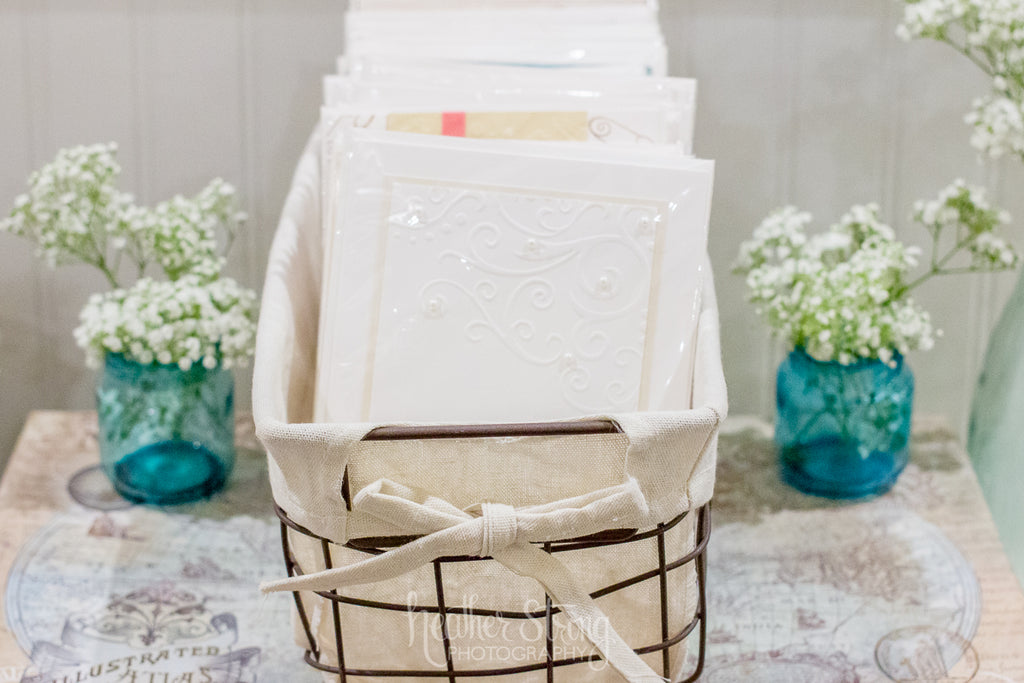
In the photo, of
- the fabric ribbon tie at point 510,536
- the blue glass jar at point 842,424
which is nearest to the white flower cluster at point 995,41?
the blue glass jar at point 842,424

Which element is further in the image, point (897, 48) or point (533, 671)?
point (897, 48)

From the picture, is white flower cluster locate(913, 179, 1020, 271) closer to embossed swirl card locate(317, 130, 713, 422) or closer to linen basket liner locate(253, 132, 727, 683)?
embossed swirl card locate(317, 130, 713, 422)

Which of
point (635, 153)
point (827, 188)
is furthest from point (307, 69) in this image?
point (827, 188)

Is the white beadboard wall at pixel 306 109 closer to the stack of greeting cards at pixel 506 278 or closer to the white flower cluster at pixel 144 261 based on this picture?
the white flower cluster at pixel 144 261

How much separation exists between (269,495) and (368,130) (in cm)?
40

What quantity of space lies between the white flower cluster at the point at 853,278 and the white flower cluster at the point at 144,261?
1.61 feet

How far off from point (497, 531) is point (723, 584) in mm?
379

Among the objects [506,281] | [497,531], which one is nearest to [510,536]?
[497,531]

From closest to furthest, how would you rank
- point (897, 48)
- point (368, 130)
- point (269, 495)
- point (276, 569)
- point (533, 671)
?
point (533, 671), point (368, 130), point (276, 569), point (269, 495), point (897, 48)

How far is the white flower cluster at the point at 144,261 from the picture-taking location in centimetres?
93

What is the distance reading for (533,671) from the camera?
0.67m

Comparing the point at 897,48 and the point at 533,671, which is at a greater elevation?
the point at 897,48

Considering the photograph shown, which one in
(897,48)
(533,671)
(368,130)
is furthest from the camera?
(897,48)

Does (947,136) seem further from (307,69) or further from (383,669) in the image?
(383,669)
